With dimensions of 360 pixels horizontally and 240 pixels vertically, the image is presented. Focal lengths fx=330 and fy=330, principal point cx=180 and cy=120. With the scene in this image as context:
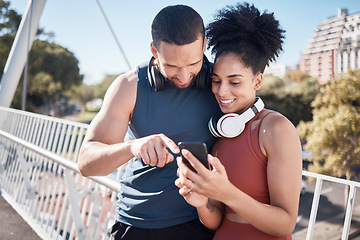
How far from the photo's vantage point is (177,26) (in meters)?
1.21

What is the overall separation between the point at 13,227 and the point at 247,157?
3.56 meters

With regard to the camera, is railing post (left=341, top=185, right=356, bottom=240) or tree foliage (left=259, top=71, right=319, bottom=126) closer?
railing post (left=341, top=185, right=356, bottom=240)

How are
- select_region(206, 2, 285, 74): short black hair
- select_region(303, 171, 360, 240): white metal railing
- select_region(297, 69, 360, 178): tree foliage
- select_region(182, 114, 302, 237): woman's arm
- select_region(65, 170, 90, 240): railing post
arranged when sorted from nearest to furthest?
select_region(182, 114, 302, 237): woman's arm, select_region(206, 2, 285, 74): short black hair, select_region(303, 171, 360, 240): white metal railing, select_region(65, 170, 90, 240): railing post, select_region(297, 69, 360, 178): tree foliage

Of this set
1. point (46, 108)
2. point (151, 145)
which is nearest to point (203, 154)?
point (151, 145)

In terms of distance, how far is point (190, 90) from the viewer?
1367 mm

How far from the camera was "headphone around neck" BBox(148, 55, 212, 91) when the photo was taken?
1283mm

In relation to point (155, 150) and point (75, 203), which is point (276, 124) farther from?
point (75, 203)

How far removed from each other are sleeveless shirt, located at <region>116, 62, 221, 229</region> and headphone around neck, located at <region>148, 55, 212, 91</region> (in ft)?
0.11

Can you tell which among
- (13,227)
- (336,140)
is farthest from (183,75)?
(336,140)

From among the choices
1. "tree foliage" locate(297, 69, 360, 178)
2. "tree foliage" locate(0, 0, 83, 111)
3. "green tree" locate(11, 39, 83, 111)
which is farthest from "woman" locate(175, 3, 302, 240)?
"green tree" locate(11, 39, 83, 111)

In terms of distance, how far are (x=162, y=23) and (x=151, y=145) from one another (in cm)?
55

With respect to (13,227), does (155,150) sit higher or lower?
higher

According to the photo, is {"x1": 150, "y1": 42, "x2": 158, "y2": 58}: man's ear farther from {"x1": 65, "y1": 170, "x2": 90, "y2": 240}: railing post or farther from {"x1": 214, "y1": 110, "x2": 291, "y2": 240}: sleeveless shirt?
{"x1": 65, "y1": 170, "x2": 90, "y2": 240}: railing post

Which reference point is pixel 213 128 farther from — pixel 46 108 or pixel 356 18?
pixel 356 18
